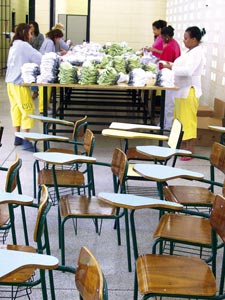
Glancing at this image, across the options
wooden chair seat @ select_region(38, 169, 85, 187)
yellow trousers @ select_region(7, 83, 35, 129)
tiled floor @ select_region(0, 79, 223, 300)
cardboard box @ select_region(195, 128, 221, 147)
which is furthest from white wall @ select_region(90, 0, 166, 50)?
wooden chair seat @ select_region(38, 169, 85, 187)

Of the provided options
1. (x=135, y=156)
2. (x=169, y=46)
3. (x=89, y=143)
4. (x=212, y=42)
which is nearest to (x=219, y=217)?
(x=89, y=143)

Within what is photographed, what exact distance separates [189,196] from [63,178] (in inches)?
38.6

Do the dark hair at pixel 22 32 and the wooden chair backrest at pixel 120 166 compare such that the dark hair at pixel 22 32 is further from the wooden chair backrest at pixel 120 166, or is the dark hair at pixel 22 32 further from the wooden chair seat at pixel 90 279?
the wooden chair seat at pixel 90 279

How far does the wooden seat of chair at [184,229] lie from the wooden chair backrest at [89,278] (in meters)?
0.95

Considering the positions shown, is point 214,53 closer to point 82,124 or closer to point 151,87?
point 151,87

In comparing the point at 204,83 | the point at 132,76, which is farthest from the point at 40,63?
the point at 204,83

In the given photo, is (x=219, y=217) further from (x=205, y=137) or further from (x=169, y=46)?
(x=169, y=46)

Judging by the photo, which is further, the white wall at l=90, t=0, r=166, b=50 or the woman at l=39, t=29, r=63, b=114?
the white wall at l=90, t=0, r=166, b=50

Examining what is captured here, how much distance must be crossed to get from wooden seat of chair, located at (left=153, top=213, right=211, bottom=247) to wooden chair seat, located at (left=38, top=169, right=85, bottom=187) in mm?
956

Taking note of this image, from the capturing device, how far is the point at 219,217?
2.51 metres

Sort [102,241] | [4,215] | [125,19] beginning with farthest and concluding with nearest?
[125,19] → [102,241] → [4,215]

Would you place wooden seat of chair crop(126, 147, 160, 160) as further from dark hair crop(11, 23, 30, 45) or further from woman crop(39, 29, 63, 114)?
woman crop(39, 29, 63, 114)

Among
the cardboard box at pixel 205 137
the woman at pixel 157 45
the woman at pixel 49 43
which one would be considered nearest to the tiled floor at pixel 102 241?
the cardboard box at pixel 205 137

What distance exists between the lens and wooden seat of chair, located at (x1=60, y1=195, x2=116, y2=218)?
322 centimetres
